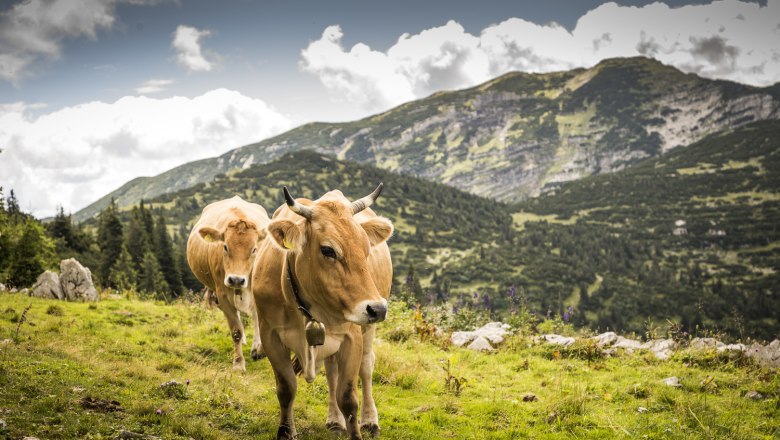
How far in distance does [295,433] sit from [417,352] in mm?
5883

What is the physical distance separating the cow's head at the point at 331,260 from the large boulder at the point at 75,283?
43.4 feet

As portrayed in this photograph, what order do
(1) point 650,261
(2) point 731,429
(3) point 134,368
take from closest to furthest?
(2) point 731,429 < (3) point 134,368 < (1) point 650,261

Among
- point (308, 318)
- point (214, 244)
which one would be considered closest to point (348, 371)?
point (308, 318)

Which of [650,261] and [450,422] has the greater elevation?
[450,422]

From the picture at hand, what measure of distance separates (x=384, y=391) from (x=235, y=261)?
356cm

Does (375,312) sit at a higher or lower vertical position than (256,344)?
higher

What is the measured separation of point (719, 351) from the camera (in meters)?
10.0

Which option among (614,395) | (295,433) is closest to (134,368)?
(295,433)

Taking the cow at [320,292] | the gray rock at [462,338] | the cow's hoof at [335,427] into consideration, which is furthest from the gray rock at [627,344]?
the cow at [320,292]

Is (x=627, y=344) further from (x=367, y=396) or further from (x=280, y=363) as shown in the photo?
(x=280, y=363)

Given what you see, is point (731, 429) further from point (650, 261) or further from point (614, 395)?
point (650, 261)

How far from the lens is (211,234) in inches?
340

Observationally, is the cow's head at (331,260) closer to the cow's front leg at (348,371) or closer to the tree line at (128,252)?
the cow's front leg at (348,371)

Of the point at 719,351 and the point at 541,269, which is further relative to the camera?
the point at 541,269
